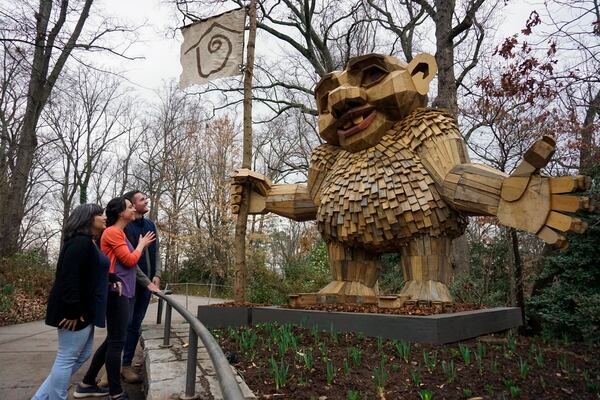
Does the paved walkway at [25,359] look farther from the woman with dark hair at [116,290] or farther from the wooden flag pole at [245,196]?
the wooden flag pole at [245,196]

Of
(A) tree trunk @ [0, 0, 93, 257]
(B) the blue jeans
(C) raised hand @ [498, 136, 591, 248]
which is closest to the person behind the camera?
(B) the blue jeans

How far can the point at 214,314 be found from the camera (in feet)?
17.1

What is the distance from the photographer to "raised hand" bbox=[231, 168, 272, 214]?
5.77 meters

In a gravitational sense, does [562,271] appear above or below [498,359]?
above

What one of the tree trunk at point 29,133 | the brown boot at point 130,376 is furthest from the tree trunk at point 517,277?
the tree trunk at point 29,133

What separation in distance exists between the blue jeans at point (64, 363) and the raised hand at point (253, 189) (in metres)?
3.09

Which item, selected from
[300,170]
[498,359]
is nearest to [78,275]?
[498,359]

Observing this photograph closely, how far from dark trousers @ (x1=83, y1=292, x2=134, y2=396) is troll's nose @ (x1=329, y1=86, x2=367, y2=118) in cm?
291

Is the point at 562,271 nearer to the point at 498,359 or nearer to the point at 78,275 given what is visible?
the point at 498,359

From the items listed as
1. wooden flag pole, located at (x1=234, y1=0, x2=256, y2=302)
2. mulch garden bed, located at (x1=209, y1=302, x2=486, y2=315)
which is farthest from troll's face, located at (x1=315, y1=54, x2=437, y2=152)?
mulch garden bed, located at (x1=209, y1=302, x2=486, y2=315)

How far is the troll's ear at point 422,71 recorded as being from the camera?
4.89m

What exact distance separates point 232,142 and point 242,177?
15.5m

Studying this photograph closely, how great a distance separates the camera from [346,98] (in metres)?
4.88

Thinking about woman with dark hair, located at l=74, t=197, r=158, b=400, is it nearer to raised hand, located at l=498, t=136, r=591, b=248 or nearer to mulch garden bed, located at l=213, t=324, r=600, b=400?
mulch garden bed, located at l=213, t=324, r=600, b=400
